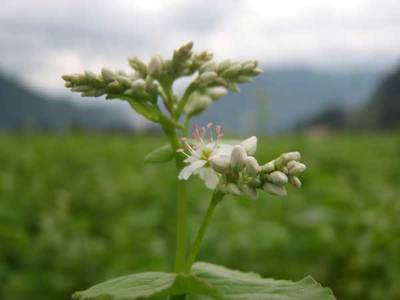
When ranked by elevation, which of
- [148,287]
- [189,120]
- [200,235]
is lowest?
[148,287]

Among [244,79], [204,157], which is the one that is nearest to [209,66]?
[244,79]

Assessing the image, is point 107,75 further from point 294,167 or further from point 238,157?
point 294,167

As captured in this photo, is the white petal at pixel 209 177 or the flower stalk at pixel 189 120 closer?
the flower stalk at pixel 189 120

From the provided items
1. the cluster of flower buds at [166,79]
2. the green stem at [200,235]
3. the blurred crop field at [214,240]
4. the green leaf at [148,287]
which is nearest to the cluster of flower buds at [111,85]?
the cluster of flower buds at [166,79]

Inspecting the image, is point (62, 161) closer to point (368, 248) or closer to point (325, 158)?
point (325, 158)

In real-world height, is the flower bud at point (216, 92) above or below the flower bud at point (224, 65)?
below

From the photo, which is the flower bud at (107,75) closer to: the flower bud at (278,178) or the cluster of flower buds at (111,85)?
the cluster of flower buds at (111,85)

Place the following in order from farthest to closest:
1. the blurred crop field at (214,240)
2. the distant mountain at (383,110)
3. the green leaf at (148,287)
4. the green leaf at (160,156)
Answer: the distant mountain at (383,110)
the blurred crop field at (214,240)
the green leaf at (160,156)
the green leaf at (148,287)

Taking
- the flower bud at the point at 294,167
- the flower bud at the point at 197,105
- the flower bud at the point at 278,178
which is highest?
the flower bud at the point at 197,105
